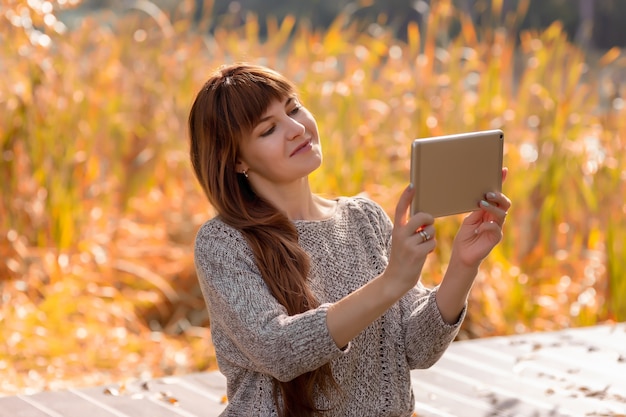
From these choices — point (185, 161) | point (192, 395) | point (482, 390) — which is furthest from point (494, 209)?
point (185, 161)

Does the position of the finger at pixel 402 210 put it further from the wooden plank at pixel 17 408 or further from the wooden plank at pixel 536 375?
the wooden plank at pixel 17 408

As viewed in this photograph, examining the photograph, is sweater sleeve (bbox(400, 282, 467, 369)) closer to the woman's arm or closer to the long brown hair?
the woman's arm

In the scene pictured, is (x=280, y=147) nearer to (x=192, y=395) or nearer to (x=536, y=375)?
(x=192, y=395)

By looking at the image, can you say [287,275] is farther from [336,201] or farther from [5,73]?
[5,73]

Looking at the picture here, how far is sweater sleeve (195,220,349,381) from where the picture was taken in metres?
2.08

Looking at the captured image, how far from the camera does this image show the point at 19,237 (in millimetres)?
→ 4383

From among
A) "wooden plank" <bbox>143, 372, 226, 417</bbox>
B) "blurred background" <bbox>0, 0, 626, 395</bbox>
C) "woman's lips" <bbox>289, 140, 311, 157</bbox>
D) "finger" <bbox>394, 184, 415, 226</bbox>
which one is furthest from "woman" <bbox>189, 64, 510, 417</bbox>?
"blurred background" <bbox>0, 0, 626, 395</bbox>

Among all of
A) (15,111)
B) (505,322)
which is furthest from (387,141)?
(15,111)

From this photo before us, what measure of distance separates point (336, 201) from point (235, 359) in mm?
492

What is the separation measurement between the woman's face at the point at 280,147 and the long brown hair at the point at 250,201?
20mm

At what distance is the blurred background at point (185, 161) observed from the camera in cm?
426

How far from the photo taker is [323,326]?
2072 mm

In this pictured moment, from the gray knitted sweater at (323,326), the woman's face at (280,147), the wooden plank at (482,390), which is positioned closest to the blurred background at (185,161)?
the wooden plank at (482,390)

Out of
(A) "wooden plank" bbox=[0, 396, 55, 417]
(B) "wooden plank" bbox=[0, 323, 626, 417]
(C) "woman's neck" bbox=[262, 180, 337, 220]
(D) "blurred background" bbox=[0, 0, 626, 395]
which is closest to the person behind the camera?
(C) "woman's neck" bbox=[262, 180, 337, 220]
